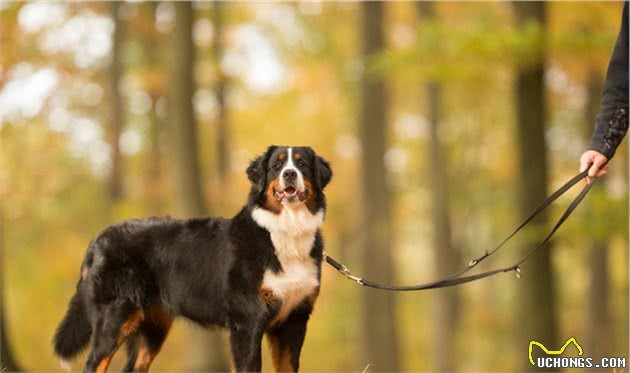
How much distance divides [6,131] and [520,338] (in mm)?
7885

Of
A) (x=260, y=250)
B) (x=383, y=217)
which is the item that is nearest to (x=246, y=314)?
(x=260, y=250)

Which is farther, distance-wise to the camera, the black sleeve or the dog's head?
the dog's head

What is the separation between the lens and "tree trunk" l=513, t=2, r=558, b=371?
10.4 meters

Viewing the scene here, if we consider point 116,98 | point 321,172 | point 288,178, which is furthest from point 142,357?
point 116,98

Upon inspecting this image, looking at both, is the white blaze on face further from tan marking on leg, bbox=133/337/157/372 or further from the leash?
tan marking on leg, bbox=133/337/157/372

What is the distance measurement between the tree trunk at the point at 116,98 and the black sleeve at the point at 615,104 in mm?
13643

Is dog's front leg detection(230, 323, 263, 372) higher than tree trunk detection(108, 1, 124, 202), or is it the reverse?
tree trunk detection(108, 1, 124, 202)

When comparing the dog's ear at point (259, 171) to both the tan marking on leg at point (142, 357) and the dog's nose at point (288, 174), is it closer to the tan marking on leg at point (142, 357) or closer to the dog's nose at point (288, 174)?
the dog's nose at point (288, 174)

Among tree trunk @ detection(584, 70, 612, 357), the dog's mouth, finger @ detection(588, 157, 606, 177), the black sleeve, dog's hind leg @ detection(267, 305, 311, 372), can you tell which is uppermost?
the black sleeve

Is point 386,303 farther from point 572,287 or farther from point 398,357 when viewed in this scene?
point 572,287

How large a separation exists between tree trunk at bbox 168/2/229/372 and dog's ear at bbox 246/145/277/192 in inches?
233

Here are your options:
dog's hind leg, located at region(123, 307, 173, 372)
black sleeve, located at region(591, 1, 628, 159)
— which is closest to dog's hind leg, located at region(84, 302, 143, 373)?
dog's hind leg, located at region(123, 307, 173, 372)

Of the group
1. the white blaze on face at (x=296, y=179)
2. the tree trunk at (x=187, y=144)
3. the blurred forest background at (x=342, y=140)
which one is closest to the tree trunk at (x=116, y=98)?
the blurred forest background at (x=342, y=140)

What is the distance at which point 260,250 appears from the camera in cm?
504
